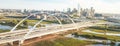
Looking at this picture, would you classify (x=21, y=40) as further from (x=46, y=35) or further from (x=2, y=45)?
Result: (x=46, y=35)

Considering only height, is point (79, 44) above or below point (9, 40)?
below

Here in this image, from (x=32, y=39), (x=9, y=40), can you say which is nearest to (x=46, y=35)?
(x=32, y=39)

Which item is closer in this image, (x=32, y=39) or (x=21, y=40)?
(x=21, y=40)

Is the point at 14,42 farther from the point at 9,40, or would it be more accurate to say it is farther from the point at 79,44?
the point at 79,44

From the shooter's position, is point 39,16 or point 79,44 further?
point 39,16

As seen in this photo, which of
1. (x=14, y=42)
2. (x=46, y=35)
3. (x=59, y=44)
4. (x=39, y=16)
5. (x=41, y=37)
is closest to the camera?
(x=14, y=42)

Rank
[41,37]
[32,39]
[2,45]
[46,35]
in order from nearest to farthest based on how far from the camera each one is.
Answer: [2,45]
[32,39]
[41,37]
[46,35]

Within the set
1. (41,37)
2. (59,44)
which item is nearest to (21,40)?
(59,44)

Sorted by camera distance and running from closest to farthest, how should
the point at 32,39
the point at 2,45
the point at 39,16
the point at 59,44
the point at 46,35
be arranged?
the point at 2,45 < the point at 59,44 < the point at 32,39 < the point at 46,35 < the point at 39,16

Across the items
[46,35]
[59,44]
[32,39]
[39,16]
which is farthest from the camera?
[39,16]
